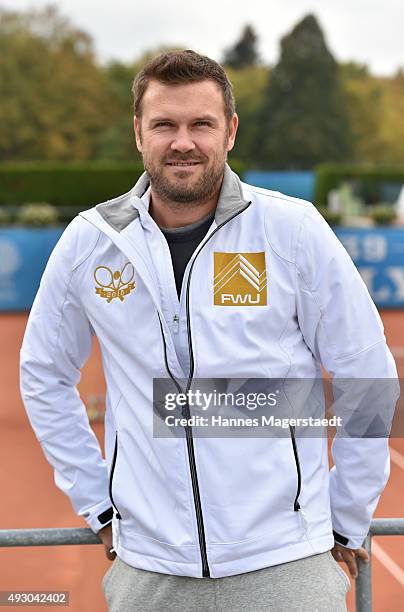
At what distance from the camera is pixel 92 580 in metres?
5.98

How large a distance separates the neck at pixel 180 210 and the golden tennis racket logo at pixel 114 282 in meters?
0.19

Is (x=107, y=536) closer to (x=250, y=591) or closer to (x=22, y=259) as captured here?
(x=250, y=591)

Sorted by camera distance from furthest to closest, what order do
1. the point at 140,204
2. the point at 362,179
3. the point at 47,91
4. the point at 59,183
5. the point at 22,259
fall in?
the point at 47,91 → the point at 362,179 → the point at 59,183 → the point at 22,259 → the point at 140,204

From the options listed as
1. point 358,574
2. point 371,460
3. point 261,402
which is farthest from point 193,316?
point 358,574

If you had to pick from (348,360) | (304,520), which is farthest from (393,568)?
(348,360)

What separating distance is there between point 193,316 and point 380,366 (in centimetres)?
53

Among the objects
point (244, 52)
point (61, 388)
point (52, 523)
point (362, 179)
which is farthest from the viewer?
point (244, 52)

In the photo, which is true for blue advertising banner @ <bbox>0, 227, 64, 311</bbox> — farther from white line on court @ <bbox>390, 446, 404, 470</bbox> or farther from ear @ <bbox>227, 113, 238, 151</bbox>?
ear @ <bbox>227, 113, 238, 151</bbox>

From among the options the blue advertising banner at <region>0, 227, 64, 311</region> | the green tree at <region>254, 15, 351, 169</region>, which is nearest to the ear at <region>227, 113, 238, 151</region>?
the blue advertising banner at <region>0, 227, 64, 311</region>

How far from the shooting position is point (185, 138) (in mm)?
2395

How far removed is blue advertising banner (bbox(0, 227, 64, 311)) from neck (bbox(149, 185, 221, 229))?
13313 millimetres

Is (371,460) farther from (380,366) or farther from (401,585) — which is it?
(401,585)

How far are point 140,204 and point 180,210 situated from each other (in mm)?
119

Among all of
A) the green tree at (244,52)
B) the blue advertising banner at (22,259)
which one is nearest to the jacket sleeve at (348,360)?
the blue advertising banner at (22,259)
